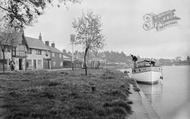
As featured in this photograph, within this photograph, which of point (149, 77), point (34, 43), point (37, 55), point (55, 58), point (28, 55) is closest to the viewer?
point (149, 77)

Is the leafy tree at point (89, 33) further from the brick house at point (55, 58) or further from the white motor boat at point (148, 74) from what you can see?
the brick house at point (55, 58)

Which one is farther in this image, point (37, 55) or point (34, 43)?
point (34, 43)

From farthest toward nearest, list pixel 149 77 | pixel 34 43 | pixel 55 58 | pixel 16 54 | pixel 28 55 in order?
pixel 55 58, pixel 34 43, pixel 28 55, pixel 16 54, pixel 149 77

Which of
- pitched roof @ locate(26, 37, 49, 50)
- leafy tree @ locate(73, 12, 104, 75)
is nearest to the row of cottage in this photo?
pitched roof @ locate(26, 37, 49, 50)

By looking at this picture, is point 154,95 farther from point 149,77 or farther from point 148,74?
point 148,74

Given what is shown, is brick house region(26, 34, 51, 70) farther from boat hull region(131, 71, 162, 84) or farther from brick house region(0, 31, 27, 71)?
boat hull region(131, 71, 162, 84)

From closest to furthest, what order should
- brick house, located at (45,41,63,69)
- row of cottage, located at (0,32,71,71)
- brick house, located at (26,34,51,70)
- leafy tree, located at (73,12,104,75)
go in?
1. leafy tree, located at (73,12,104,75)
2. row of cottage, located at (0,32,71,71)
3. brick house, located at (26,34,51,70)
4. brick house, located at (45,41,63,69)

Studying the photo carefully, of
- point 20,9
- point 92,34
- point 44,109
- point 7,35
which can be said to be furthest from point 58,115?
point 7,35

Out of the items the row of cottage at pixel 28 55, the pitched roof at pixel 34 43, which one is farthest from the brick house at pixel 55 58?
the pitched roof at pixel 34 43

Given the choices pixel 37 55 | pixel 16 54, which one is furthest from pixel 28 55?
pixel 16 54

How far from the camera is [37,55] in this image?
188ft

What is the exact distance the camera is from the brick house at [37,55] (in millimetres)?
54094

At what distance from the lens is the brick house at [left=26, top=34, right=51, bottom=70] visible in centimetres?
5409

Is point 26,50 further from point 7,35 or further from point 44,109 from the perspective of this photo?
point 44,109
